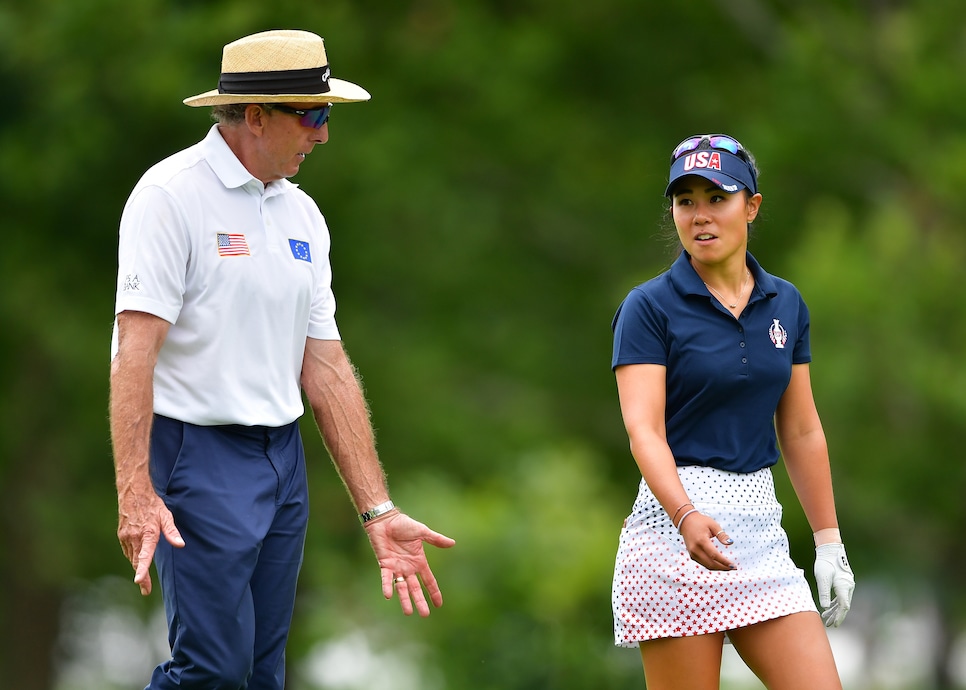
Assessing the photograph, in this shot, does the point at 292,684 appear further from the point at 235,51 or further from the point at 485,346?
the point at 235,51

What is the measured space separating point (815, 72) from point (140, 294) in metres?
11.9

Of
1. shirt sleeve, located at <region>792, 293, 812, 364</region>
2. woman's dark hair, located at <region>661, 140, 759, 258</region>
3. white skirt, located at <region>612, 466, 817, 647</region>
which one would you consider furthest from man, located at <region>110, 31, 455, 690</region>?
shirt sleeve, located at <region>792, 293, 812, 364</region>

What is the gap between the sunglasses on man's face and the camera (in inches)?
169

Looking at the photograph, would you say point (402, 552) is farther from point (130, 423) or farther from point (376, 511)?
point (130, 423)

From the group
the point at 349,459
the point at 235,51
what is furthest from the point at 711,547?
the point at 235,51

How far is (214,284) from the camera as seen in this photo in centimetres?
419

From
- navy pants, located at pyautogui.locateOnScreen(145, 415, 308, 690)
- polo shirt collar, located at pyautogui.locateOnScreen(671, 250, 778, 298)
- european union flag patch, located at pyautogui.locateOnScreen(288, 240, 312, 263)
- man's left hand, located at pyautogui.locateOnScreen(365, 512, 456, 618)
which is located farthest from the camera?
man's left hand, located at pyautogui.locateOnScreen(365, 512, 456, 618)

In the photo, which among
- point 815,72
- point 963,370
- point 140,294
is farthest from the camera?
point 815,72

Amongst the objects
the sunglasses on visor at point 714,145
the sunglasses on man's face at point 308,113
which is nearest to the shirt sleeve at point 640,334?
the sunglasses on visor at point 714,145

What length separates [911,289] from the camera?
490 inches

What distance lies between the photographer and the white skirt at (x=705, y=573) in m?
3.91

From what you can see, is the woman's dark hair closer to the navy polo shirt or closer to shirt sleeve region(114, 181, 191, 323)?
the navy polo shirt

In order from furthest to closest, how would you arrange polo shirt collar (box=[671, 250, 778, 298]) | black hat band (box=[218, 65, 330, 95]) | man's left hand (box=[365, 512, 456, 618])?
1. man's left hand (box=[365, 512, 456, 618])
2. black hat band (box=[218, 65, 330, 95])
3. polo shirt collar (box=[671, 250, 778, 298])

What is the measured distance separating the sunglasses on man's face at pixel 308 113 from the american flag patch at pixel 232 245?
0.37 meters
